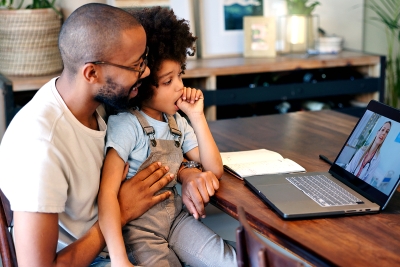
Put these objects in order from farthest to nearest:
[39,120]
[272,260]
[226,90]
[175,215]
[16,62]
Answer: [226,90] → [16,62] → [175,215] → [39,120] → [272,260]

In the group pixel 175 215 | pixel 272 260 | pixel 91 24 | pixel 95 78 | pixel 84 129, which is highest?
pixel 91 24

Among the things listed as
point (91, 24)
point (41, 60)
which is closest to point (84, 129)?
→ point (91, 24)

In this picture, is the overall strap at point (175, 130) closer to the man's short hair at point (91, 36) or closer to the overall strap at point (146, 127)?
the overall strap at point (146, 127)

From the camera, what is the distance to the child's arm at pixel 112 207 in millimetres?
1407

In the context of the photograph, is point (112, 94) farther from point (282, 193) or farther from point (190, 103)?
point (282, 193)

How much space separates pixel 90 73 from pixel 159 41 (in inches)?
11.7

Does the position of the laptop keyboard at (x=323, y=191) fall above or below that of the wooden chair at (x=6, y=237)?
above

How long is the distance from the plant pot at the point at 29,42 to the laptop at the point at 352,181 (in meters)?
1.80

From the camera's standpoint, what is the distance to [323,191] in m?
1.46

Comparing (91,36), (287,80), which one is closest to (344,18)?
(287,80)

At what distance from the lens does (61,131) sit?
4.53 feet

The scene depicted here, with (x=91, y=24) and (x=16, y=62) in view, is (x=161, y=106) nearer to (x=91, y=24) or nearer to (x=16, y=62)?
(x=91, y=24)

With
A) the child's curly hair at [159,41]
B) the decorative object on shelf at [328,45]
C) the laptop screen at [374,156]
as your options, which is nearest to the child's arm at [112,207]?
the child's curly hair at [159,41]

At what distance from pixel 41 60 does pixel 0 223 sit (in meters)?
1.71
